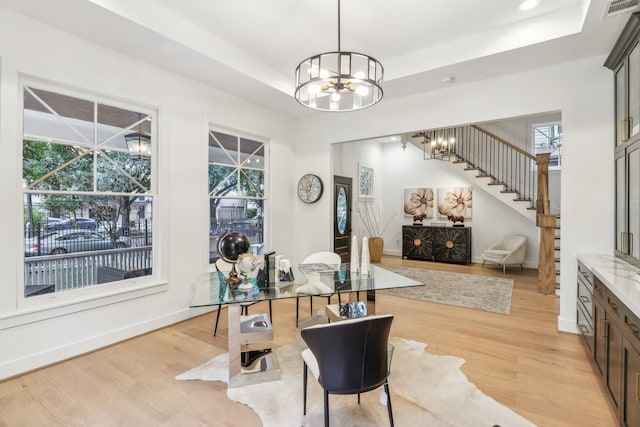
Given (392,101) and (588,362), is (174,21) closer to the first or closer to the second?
(392,101)

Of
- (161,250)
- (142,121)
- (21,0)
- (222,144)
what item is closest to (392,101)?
(222,144)

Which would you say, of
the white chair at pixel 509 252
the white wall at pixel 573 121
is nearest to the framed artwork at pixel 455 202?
the white chair at pixel 509 252

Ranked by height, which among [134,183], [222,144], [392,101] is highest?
[392,101]

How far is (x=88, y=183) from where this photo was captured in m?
3.11

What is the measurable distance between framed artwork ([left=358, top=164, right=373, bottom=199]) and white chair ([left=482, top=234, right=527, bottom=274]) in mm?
3053

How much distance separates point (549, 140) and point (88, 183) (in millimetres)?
8284

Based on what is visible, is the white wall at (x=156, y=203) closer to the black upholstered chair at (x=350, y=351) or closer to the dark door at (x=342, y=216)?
the dark door at (x=342, y=216)

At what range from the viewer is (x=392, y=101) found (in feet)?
15.1

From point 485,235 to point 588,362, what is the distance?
203 inches

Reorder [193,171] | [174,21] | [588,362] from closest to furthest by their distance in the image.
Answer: [588,362] → [174,21] → [193,171]

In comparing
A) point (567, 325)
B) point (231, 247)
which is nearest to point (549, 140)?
point (567, 325)

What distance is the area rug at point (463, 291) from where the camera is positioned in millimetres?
4383

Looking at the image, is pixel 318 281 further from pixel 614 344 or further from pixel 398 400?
pixel 614 344

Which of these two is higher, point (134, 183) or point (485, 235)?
point (134, 183)
